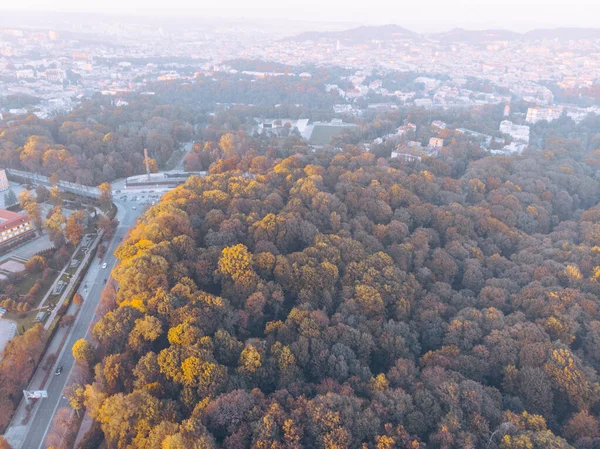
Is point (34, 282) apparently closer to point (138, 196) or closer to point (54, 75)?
point (138, 196)

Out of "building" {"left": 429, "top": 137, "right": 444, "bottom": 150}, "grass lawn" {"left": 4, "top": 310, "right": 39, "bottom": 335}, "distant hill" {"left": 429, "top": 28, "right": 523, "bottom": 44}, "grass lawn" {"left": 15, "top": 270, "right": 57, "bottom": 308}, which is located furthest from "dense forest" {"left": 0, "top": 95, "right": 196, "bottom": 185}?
"distant hill" {"left": 429, "top": 28, "right": 523, "bottom": 44}

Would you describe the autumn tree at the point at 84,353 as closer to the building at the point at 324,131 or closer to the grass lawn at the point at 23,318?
the grass lawn at the point at 23,318

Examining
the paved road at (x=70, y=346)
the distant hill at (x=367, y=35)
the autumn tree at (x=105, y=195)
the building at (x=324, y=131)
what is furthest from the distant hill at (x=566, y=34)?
the paved road at (x=70, y=346)

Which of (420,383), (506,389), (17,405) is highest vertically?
(420,383)

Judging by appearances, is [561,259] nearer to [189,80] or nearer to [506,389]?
[506,389]

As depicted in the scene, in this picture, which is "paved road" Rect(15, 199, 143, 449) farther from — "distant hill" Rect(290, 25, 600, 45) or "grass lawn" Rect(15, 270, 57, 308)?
"distant hill" Rect(290, 25, 600, 45)

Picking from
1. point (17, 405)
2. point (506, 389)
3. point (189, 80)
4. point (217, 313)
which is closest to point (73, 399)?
point (17, 405)

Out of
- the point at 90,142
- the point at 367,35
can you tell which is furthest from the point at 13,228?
the point at 367,35
